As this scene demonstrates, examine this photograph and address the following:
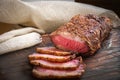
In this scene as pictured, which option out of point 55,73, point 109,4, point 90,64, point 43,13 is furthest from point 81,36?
point 109,4

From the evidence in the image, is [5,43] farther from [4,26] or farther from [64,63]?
[64,63]

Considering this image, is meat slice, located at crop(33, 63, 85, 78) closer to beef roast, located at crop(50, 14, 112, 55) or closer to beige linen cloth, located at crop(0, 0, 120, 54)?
beef roast, located at crop(50, 14, 112, 55)

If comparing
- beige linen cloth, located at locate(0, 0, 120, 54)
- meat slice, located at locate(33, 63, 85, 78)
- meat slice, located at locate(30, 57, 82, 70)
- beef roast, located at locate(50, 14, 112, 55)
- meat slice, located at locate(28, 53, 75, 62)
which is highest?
beige linen cloth, located at locate(0, 0, 120, 54)

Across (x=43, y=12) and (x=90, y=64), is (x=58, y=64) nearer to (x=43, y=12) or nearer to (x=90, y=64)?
(x=90, y=64)

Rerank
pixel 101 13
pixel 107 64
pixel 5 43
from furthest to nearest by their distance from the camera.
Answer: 1. pixel 101 13
2. pixel 5 43
3. pixel 107 64

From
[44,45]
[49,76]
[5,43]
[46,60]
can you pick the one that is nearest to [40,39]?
Answer: [44,45]

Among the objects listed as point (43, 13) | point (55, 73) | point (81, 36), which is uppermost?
point (43, 13)

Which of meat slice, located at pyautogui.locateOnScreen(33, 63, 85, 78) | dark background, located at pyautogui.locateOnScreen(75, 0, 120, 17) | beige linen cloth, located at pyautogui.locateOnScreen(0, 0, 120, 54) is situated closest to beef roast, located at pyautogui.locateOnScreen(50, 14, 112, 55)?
meat slice, located at pyautogui.locateOnScreen(33, 63, 85, 78)
